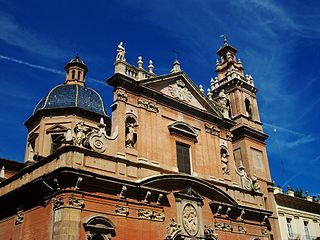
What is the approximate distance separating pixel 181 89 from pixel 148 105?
128 inches

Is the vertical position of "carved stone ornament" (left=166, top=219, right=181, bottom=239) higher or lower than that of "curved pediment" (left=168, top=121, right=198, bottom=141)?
lower

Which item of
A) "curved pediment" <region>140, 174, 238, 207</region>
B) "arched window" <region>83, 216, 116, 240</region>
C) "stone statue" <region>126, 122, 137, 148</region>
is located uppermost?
"stone statue" <region>126, 122, 137, 148</region>

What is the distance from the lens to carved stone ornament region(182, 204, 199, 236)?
64.8 feet

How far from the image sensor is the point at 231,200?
73.4ft

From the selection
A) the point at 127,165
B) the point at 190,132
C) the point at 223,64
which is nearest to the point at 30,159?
the point at 127,165

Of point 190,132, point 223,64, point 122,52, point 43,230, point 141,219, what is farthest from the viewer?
point 223,64

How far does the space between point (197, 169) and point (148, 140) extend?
3.69 meters

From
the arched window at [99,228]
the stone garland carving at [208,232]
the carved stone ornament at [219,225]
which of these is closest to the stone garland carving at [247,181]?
the carved stone ornament at [219,225]

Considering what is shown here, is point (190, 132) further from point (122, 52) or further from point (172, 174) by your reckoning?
point (122, 52)

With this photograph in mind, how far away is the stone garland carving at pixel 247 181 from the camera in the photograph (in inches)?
972

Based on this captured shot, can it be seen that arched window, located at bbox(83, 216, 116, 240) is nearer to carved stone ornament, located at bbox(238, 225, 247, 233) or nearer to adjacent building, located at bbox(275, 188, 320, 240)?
carved stone ornament, located at bbox(238, 225, 247, 233)

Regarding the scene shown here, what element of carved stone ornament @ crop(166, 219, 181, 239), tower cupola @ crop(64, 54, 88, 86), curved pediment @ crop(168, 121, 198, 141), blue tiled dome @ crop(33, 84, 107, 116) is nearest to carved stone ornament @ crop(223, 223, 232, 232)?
carved stone ornament @ crop(166, 219, 181, 239)

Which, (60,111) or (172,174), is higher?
(60,111)

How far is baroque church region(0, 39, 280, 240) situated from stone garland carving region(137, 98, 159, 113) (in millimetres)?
70
